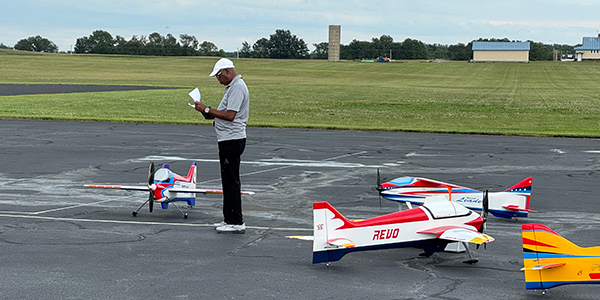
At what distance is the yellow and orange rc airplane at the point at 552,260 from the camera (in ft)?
20.5

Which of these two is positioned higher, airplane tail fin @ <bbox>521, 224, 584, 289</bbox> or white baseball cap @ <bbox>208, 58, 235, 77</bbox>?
white baseball cap @ <bbox>208, 58, 235, 77</bbox>

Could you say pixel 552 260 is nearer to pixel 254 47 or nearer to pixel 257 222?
pixel 257 222

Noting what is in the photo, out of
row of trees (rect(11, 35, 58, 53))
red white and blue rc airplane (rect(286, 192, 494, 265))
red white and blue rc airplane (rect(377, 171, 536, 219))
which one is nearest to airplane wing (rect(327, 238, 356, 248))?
red white and blue rc airplane (rect(286, 192, 494, 265))

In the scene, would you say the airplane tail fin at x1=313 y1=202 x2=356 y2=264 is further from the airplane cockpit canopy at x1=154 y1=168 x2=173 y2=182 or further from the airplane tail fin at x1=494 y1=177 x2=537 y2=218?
the airplane tail fin at x1=494 y1=177 x2=537 y2=218

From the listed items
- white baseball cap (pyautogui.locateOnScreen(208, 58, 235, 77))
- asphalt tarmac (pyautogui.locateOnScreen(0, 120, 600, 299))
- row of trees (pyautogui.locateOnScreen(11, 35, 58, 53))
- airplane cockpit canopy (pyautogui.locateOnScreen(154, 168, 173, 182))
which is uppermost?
row of trees (pyautogui.locateOnScreen(11, 35, 58, 53))

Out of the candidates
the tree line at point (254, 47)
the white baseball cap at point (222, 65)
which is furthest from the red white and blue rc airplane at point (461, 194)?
the tree line at point (254, 47)

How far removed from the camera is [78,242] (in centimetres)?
821

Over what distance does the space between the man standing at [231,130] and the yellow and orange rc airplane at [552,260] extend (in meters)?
4.05

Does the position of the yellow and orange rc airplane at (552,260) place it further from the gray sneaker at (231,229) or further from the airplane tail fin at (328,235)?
the gray sneaker at (231,229)

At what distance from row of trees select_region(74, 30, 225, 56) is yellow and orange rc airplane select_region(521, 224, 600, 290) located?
155 metres

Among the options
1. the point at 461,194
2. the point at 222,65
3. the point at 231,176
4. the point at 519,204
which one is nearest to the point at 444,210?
the point at 461,194

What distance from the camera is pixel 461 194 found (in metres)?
9.70

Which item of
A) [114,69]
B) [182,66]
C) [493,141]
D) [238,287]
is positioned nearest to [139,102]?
[493,141]

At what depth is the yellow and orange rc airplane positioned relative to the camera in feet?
20.5
